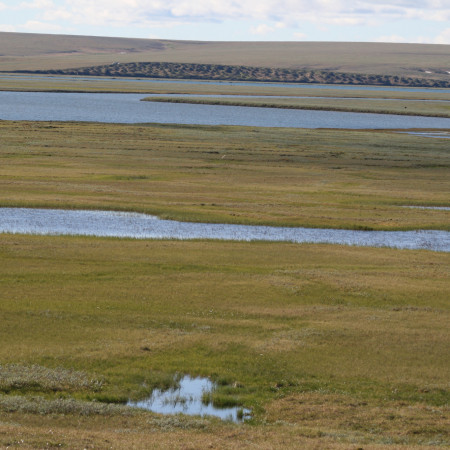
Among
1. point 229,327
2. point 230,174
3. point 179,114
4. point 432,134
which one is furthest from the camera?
point 179,114

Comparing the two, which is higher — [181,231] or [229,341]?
[181,231]

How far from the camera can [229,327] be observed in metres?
24.3

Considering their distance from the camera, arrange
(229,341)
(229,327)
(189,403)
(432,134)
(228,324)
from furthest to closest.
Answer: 1. (432,134)
2. (228,324)
3. (229,327)
4. (229,341)
5. (189,403)

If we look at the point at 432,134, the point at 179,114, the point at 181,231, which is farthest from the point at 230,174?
the point at 179,114

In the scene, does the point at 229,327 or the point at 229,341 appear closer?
the point at 229,341

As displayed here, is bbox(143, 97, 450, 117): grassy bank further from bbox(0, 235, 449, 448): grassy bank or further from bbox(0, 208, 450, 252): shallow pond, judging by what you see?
bbox(0, 235, 449, 448): grassy bank

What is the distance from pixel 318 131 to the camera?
342ft

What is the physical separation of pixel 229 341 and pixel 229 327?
1.50 m

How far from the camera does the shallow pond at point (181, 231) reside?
3991 cm

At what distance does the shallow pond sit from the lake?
222 feet

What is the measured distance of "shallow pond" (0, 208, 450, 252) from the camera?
131 ft

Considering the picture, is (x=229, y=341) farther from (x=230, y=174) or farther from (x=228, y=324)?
(x=230, y=174)

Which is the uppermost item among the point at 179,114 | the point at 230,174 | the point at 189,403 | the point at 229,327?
the point at 179,114

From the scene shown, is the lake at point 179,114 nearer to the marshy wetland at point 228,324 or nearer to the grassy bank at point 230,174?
the grassy bank at point 230,174
